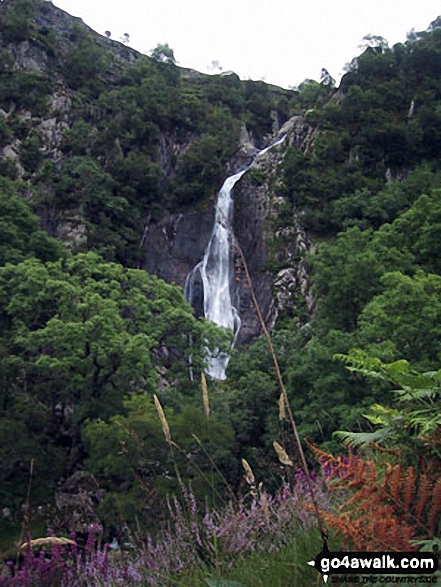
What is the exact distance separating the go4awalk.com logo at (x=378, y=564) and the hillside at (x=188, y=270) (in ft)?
0.93

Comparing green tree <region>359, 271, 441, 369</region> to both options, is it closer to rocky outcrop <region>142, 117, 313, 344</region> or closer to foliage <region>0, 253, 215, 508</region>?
foliage <region>0, 253, 215, 508</region>

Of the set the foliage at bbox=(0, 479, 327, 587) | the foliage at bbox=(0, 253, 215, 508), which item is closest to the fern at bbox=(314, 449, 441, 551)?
the foliage at bbox=(0, 479, 327, 587)

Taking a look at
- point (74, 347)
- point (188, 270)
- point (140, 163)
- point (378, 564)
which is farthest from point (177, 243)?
point (378, 564)

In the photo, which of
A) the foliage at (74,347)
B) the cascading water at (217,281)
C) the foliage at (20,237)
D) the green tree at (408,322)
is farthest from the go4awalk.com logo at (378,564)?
the cascading water at (217,281)

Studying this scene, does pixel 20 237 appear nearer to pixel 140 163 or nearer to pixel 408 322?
pixel 140 163

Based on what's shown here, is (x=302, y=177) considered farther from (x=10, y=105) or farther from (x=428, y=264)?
(x=10, y=105)

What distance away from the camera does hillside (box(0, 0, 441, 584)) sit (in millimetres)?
11485

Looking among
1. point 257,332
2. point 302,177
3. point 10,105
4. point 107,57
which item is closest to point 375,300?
point 257,332

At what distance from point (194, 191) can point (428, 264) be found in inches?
715

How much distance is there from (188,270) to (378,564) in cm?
2784

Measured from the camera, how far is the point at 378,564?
1584mm

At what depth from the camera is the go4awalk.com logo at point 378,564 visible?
152 centimetres

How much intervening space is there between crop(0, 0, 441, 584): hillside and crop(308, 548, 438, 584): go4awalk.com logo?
0.93 feet

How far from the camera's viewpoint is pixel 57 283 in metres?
16.3
